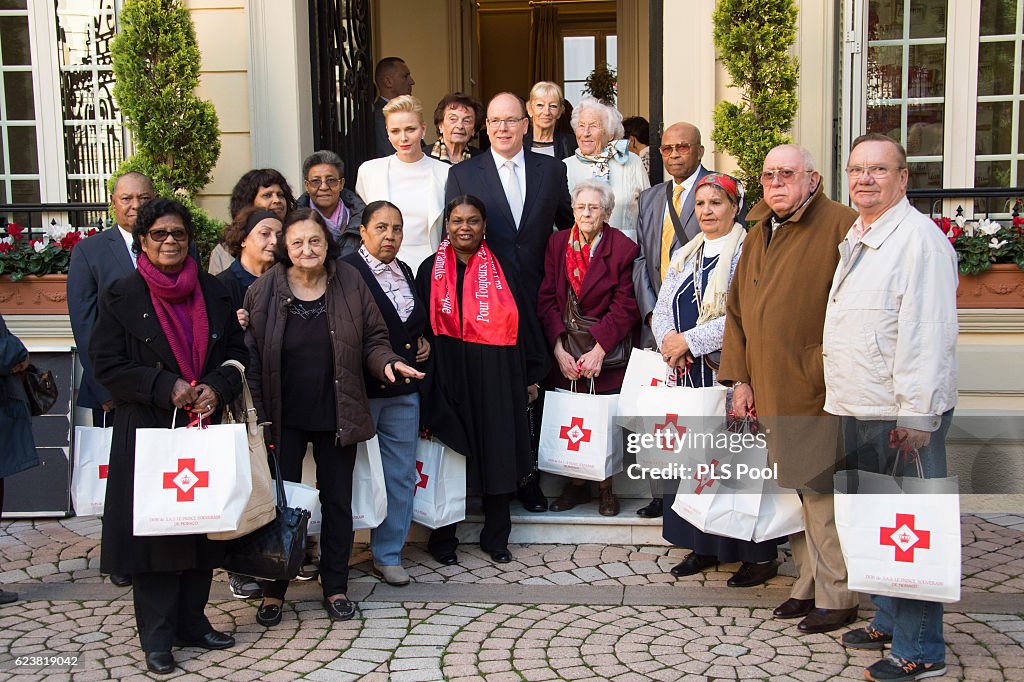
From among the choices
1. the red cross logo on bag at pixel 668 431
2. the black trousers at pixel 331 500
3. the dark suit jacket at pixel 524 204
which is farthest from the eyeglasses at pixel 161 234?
the red cross logo on bag at pixel 668 431

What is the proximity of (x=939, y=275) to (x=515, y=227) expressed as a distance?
2638 mm

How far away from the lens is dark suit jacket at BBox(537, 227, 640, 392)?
19.7 ft

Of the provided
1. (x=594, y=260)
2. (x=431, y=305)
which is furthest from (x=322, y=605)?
(x=594, y=260)

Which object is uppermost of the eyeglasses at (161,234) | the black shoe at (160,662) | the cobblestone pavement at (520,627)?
the eyeglasses at (161,234)

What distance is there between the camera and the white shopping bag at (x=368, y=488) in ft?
17.7

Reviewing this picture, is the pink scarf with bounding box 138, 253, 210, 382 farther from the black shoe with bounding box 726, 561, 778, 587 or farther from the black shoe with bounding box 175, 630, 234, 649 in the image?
the black shoe with bounding box 726, 561, 778, 587

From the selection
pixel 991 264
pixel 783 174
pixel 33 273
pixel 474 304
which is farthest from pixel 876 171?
pixel 33 273

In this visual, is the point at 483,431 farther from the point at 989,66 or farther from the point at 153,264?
the point at 989,66

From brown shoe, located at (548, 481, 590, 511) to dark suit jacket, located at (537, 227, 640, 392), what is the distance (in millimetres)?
646

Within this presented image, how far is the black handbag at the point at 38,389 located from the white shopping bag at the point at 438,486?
189 centimetres

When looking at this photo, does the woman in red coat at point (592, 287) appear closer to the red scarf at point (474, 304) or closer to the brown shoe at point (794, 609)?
the red scarf at point (474, 304)

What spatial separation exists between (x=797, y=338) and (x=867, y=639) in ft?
4.25

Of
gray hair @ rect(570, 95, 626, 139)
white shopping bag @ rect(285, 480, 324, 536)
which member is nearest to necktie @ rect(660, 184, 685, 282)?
gray hair @ rect(570, 95, 626, 139)

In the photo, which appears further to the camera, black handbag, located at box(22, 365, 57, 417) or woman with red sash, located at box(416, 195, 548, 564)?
woman with red sash, located at box(416, 195, 548, 564)
